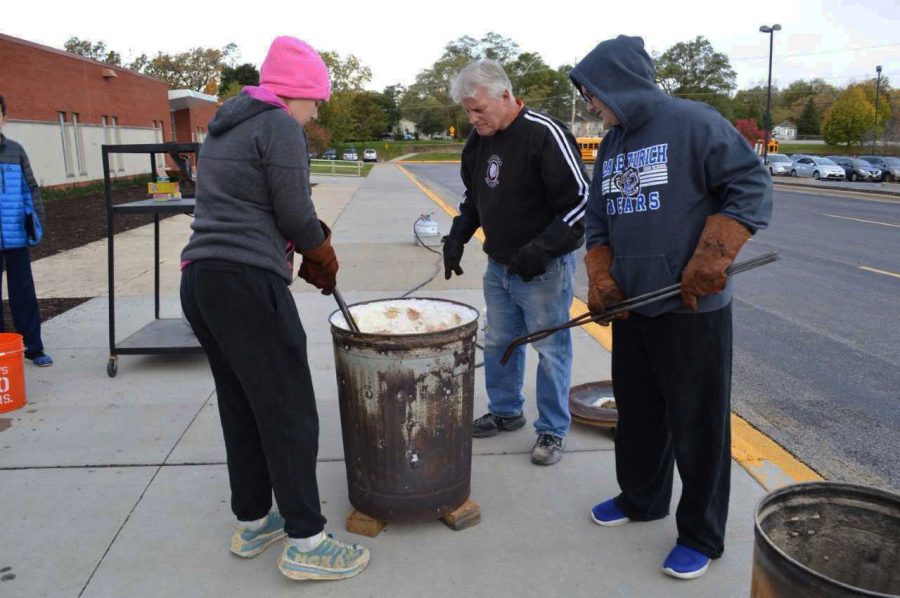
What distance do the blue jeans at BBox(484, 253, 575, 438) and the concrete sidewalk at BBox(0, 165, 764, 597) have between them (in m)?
0.31

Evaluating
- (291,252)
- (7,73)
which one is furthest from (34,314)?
(7,73)

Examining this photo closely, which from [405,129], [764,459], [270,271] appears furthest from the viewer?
[405,129]

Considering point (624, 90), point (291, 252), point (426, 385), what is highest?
point (624, 90)

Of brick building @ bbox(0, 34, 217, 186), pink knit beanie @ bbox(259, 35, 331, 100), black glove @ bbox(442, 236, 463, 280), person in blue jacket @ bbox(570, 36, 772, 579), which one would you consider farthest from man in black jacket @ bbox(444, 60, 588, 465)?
brick building @ bbox(0, 34, 217, 186)

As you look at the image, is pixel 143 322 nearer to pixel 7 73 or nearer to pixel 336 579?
pixel 336 579

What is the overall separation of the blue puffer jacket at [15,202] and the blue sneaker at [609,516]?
171 inches

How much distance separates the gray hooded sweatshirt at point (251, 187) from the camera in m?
2.45

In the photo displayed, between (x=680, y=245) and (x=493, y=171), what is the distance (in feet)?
4.12

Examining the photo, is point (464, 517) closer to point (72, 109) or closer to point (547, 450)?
point (547, 450)

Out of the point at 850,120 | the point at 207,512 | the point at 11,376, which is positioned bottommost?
the point at 207,512

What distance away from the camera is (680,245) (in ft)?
8.64

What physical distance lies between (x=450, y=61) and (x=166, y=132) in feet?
293

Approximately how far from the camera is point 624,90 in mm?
2686

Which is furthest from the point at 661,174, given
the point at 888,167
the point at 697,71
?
the point at 697,71
